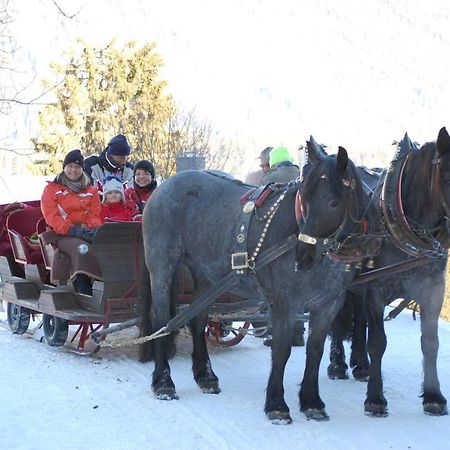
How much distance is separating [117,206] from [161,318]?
1785 millimetres

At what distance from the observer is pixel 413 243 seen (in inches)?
198

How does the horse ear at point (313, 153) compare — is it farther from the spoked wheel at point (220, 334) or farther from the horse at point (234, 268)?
the spoked wheel at point (220, 334)

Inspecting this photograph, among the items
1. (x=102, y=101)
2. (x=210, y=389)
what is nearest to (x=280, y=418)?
(x=210, y=389)

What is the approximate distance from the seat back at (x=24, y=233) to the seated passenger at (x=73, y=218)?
762 mm

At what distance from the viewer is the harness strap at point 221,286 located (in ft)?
16.9

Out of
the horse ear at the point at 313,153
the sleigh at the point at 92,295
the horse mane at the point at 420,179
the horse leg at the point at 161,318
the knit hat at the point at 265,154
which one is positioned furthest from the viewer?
the knit hat at the point at 265,154

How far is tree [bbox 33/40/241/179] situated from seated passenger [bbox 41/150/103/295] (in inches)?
613

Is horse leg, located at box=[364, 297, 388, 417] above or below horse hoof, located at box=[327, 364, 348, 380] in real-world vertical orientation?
above

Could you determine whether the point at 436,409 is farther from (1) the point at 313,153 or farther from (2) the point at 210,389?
(1) the point at 313,153

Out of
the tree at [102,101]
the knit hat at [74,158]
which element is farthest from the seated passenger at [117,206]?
the tree at [102,101]

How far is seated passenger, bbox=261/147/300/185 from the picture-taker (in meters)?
7.18

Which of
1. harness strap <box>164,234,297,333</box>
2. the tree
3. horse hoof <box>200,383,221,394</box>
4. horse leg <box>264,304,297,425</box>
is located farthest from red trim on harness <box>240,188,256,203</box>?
the tree

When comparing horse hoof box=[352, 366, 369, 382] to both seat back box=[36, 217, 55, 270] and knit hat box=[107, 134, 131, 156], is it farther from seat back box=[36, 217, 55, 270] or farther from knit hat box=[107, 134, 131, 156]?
knit hat box=[107, 134, 131, 156]

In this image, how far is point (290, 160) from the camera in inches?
296
